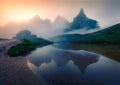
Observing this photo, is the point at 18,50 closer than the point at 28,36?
Yes

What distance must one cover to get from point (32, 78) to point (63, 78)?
4.60m

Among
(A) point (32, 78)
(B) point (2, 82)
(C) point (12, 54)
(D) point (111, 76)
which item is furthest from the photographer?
(C) point (12, 54)

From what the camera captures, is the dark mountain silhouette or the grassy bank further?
the dark mountain silhouette

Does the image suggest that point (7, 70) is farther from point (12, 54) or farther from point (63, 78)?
point (12, 54)

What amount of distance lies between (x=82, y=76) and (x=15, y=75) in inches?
400

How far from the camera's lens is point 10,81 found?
984 inches

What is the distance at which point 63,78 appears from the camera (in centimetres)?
2839

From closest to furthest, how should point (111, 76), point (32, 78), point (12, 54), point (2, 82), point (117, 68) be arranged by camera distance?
point (2, 82), point (32, 78), point (111, 76), point (117, 68), point (12, 54)

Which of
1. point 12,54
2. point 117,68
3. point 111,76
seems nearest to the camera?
point 111,76

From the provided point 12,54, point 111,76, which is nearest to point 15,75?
point 111,76

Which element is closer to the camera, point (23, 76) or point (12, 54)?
point (23, 76)

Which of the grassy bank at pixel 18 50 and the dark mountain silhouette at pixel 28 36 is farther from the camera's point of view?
the dark mountain silhouette at pixel 28 36

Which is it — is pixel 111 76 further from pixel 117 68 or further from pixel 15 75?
pixel 15 75

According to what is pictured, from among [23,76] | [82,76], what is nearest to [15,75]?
[23,76]
